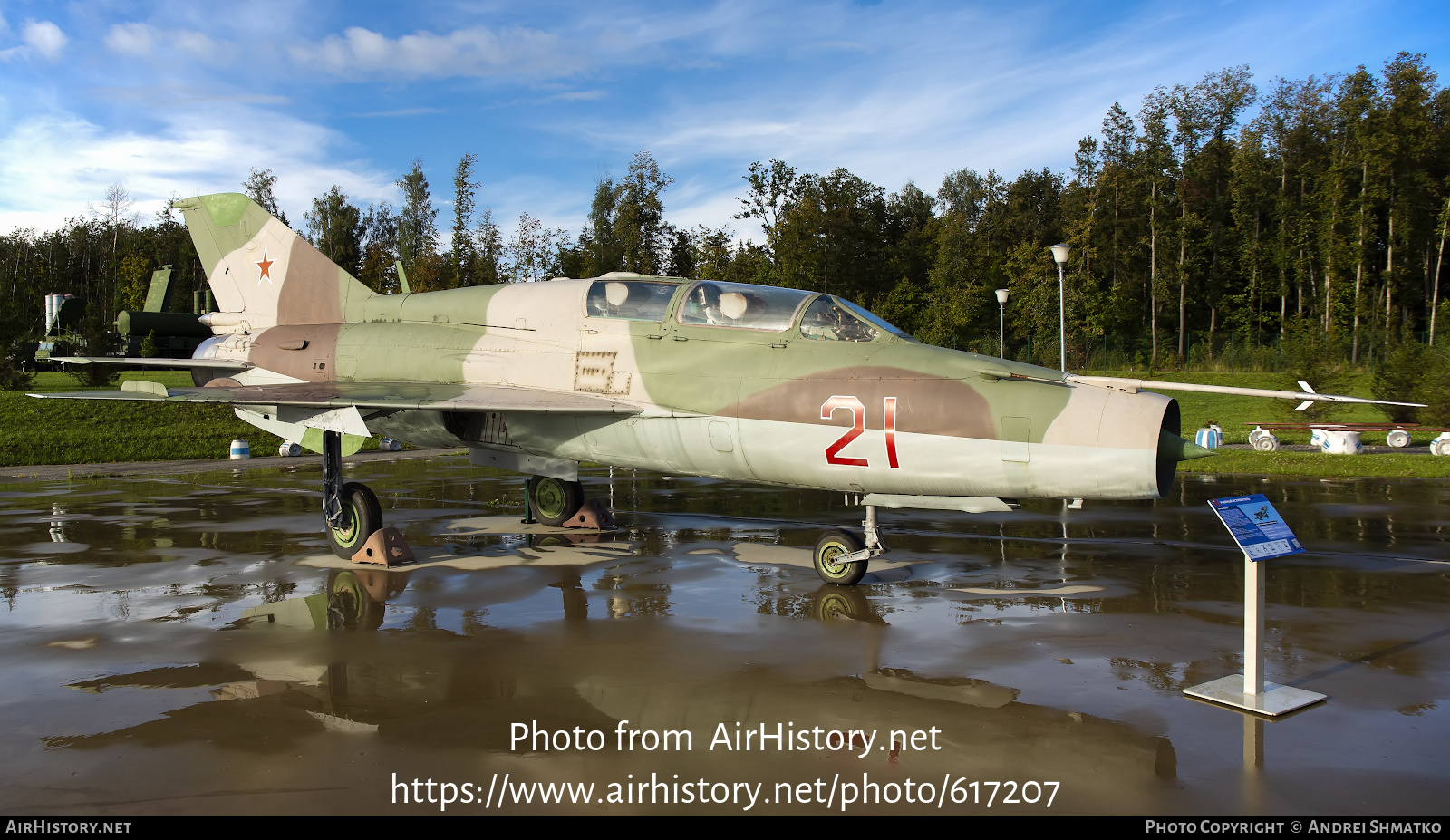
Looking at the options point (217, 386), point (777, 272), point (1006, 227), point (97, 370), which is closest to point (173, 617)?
point (217, 386)

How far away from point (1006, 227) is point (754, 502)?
5969 centimetres

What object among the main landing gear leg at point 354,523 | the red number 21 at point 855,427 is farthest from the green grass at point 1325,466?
the main landing gear leg at point 354,523

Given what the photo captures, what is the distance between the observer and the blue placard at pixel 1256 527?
5191mm

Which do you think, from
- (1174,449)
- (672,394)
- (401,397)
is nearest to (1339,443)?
(1174,449)

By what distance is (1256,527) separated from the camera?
17.5 feet

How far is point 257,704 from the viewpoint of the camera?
5324mm

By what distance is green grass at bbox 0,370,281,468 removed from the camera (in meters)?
20.5

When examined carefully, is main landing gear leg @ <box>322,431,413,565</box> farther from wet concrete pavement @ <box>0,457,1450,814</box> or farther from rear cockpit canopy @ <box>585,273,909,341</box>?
rear cockpit canopy @ <box>585,273,909,341</box>

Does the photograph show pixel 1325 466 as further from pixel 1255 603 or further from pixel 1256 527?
pixel 1255 603

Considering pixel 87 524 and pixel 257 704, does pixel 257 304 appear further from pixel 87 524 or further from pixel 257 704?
pixel 257 704

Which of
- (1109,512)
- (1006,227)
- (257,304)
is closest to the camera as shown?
(257,304)

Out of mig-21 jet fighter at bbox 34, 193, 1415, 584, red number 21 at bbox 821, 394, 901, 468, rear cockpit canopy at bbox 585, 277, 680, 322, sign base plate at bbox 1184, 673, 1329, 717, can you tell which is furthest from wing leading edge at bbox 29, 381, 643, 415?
sign base plate at bbox 1184, 673, 1329, 717

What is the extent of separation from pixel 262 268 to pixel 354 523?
444cm
